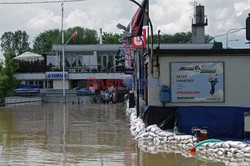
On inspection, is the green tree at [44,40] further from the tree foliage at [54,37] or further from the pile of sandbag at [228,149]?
the pile of sandbag at [228,149]

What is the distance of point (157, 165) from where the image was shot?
11.4 meters

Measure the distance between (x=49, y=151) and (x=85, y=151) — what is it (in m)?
1.05

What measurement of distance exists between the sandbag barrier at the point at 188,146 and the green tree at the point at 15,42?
11393 centimetres

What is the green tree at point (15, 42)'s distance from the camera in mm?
126500

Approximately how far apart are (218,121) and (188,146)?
6.84ft

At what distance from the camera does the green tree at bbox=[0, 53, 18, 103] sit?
48594mm

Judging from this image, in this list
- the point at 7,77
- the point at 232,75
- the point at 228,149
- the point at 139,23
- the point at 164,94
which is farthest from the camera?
the point at 7,77

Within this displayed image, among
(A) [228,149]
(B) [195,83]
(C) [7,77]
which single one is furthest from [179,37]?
(A) [228,149]

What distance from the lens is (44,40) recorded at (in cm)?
11800

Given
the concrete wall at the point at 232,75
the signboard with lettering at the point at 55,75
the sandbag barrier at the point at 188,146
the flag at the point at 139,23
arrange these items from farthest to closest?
the signboard with lettering at the point at 55,75, the flag at the point at 139,23, the concrete wall at the point at 232,75, the sandbag barrier at the point at 188,146

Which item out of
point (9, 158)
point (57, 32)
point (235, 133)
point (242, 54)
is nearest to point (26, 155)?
point (9, 158)

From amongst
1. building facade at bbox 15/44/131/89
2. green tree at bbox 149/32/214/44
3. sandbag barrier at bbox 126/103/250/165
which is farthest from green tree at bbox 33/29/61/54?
sandbag barrier at bbox 126/103/250/165

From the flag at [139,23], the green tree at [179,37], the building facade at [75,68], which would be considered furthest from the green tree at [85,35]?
the flag at [139,23]

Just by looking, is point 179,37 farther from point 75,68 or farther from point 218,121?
point 218,121
